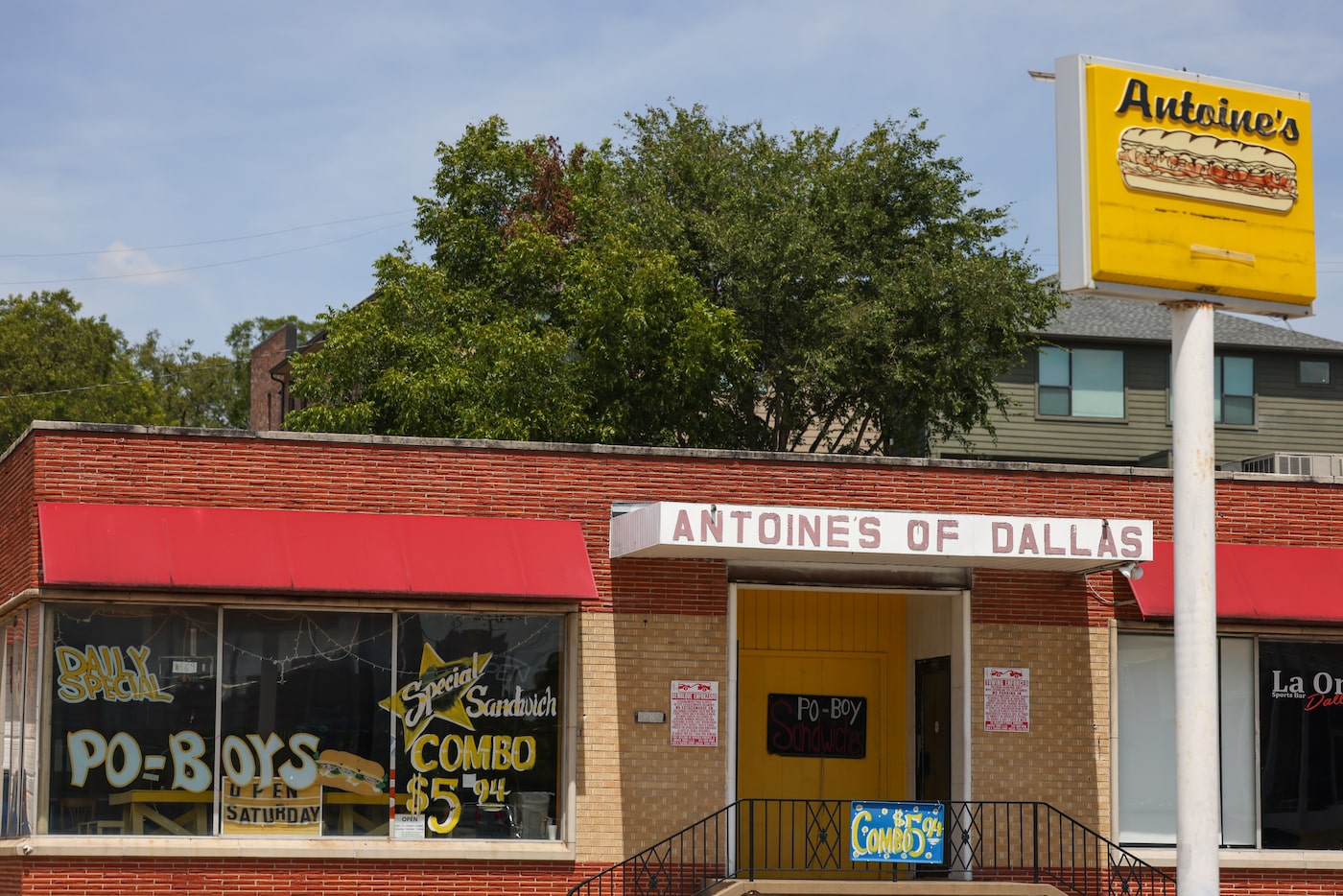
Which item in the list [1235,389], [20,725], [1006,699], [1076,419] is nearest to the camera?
[20,725]

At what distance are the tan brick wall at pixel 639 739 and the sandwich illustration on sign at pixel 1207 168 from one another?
6519 mm

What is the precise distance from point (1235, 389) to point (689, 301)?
54.0 ft

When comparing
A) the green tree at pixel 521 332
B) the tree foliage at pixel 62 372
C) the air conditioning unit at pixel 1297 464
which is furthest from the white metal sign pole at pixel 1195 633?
the tree foliage at pixel 62 372

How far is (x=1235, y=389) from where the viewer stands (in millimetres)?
39812

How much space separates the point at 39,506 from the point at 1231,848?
13.3 metres

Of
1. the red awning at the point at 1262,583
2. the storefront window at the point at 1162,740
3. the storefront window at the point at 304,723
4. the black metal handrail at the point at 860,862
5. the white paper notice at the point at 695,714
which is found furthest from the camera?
the storefront window at the point at 1162,740

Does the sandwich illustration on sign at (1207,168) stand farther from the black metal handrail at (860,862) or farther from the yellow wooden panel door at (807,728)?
the yellow wooden panel door at (807,728)

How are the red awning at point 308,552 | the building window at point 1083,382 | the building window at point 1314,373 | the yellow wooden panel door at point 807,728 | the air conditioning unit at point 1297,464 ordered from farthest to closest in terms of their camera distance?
the building window at point 1314,373 → the building window at point 1083,382 → the air conditioning unit at point 1297,464 → the yellow wooden panel door at point 807,728 → the red awning at point 308,552

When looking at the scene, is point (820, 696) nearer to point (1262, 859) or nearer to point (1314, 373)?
point (1262, 859)

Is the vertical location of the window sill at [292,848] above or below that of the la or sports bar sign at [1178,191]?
below

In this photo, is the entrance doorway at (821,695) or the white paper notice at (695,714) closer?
the white paper notice at (695,714)

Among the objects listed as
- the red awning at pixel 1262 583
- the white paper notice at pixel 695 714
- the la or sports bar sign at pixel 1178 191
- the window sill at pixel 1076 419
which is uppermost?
the window sill at pixel 1076 419

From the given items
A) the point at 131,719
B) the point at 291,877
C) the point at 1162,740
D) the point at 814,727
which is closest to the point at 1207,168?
the point at 1162,740

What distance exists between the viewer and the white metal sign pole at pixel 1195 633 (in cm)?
1384
